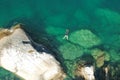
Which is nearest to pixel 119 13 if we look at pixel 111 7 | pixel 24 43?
pixel 111 7

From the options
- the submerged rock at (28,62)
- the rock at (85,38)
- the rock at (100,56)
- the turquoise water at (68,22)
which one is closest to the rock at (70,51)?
the turquoise water at (68,22)

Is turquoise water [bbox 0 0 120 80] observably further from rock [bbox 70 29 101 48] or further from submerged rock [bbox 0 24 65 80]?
submerged rock [bbox 0 24 65 80]

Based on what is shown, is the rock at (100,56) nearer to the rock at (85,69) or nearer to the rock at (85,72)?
the rock at (85,69)

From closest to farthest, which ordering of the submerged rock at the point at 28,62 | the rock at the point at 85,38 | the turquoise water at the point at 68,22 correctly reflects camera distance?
the submerged rock at the point at 28,62, the turquoise water at the point at 68,22, the rock at the point at 85,38

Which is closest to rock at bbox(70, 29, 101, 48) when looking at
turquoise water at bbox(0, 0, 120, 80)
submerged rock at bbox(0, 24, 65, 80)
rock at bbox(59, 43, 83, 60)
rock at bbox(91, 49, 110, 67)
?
turquoise water at bbox(0, 0, 120, 80)

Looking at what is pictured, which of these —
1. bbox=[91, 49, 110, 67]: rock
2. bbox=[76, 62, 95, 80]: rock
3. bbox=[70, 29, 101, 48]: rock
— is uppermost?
bbox=[70, 29, 101, 48]: rock

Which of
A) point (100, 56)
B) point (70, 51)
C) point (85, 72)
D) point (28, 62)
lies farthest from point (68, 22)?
point (28, 62)
